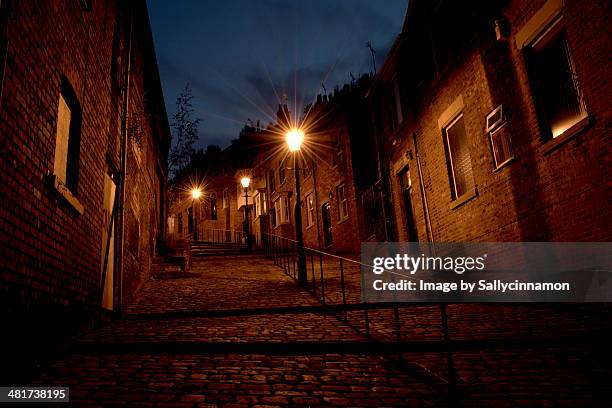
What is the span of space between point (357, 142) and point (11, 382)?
65.3 ft

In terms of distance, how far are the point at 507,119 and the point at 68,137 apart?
7745 millimetres

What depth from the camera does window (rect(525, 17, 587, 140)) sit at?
22.9ft

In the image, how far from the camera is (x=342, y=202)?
22.8m

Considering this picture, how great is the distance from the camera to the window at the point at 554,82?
6.97 metres

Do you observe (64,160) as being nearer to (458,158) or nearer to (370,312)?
(370,312)

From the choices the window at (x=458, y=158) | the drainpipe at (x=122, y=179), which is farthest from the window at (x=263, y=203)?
the drainpipe at (x=122, y=179)

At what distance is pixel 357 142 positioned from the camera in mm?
22141

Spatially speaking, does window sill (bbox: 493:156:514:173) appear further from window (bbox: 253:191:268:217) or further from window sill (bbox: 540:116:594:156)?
window (bbox: 253:191:268:217)

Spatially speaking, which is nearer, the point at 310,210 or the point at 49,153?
the point at 49,153

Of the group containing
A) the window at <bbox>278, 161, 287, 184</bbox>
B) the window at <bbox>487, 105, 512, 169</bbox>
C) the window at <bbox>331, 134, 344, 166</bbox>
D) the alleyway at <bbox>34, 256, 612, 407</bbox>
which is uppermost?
the window at <bbox>278, 161, 287, 184</bbox>

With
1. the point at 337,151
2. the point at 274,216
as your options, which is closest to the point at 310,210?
the point at 337,151

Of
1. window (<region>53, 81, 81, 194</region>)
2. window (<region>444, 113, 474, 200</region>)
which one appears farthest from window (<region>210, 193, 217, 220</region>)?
window (<region>53, 81, 81, 194</region>)

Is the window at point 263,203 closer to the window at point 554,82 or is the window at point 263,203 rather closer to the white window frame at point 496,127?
the white window frame at point 496,127

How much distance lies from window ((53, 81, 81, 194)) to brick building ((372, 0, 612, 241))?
291 inches
